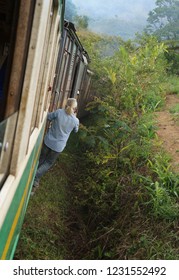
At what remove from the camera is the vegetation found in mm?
3967

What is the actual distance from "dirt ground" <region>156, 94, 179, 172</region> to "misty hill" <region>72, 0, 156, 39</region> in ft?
392

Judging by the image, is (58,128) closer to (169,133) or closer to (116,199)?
(116,199)

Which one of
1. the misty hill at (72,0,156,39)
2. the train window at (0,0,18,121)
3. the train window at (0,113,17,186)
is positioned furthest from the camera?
the misty hill at (72,0,156,39)

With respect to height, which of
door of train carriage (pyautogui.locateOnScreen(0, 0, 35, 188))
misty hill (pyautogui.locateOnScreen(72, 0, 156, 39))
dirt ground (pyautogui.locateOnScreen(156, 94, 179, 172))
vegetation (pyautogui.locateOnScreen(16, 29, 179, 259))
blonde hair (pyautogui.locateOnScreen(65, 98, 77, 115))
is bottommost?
vegetation (pyautogui.locateOnScreen(16, 29, 179, 259))

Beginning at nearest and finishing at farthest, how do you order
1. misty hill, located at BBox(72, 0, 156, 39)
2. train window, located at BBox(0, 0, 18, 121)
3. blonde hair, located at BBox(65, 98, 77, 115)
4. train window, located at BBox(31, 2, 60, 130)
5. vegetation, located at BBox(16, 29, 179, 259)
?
train window, located at BBox(0, 0, 18, 121) → train window, located at BBox(31, 2, 60, 130) → vegetation, located at BBox(16, 29, 179, 259) → blonde hair, located at BBox(65, 98, 77, 115) → misty hill, located at BBox(72, 0, 156, 39)

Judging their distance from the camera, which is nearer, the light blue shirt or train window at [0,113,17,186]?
train window at [0,113,17,186]

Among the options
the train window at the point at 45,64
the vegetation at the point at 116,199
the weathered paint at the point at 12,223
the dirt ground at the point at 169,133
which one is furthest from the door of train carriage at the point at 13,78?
the dirt ground at the point at 169,133

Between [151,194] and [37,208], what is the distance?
1679 mm

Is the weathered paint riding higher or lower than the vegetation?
higher

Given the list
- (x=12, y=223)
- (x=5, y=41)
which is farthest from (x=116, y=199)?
(x=5, y=41)

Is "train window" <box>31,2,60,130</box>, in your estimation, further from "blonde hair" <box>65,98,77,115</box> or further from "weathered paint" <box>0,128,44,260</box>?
"blonde hair" <box>65,98,77,115</box>

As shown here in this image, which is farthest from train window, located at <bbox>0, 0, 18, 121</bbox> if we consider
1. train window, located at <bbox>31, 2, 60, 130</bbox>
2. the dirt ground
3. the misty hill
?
the misty hill

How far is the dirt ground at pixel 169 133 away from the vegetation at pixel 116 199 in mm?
260

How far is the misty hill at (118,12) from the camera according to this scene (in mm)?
128750
